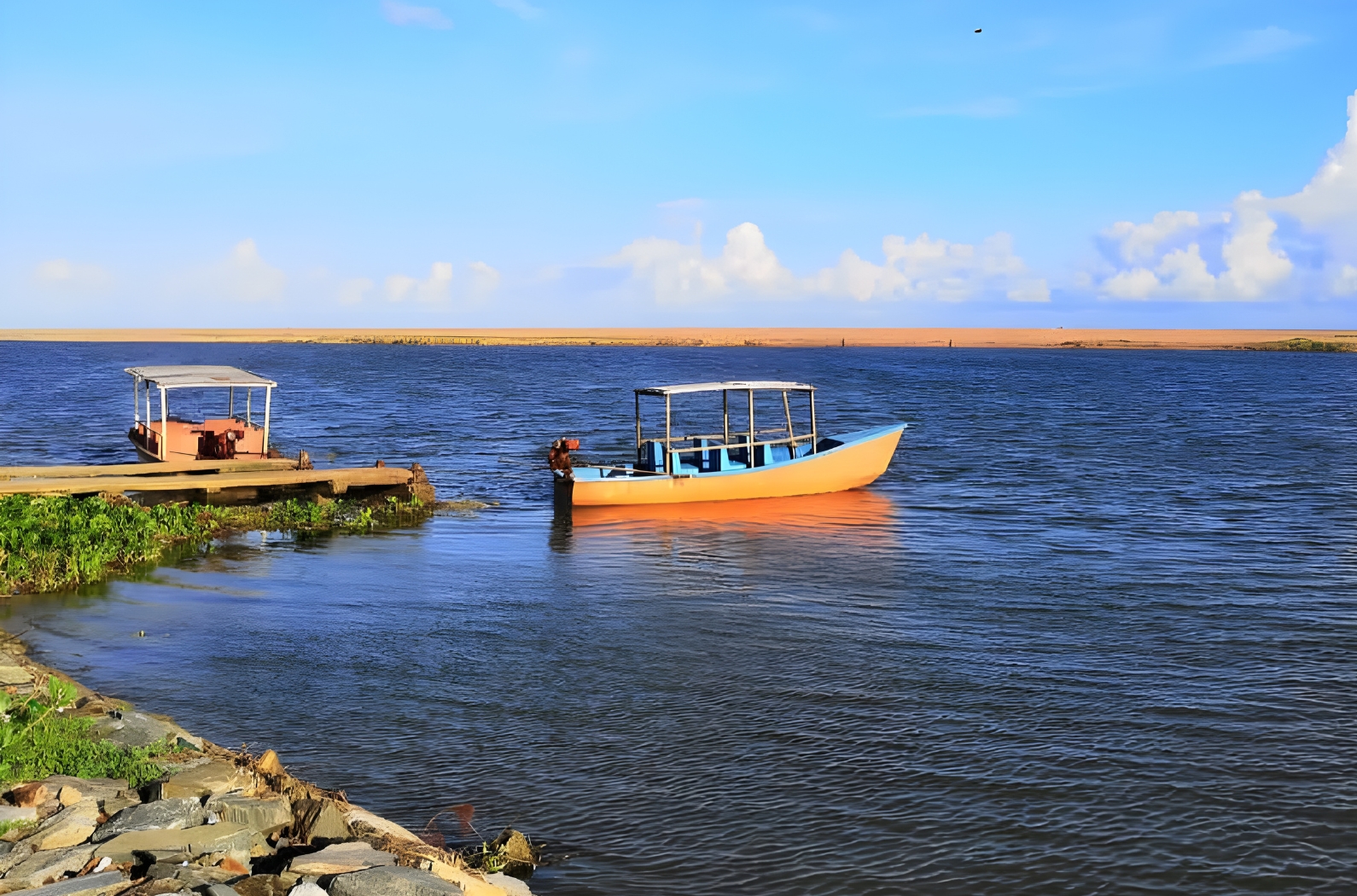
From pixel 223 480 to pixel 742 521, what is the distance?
37.7ft

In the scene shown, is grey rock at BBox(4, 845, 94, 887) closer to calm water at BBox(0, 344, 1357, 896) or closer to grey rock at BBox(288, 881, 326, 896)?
grey rock at BBox(288, 881, 326, 896)

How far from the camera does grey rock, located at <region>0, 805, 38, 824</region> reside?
6.95 meters

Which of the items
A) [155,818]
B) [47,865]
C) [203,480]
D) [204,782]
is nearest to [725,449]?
[203,480]

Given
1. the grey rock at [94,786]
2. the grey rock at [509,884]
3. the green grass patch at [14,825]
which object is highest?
the green grass patch at [14,825]

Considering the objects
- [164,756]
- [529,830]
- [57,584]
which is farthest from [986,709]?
[57,584]

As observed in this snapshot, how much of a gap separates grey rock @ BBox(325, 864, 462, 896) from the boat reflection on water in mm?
15185

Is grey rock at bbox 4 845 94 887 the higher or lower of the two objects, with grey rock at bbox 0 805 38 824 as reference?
lower

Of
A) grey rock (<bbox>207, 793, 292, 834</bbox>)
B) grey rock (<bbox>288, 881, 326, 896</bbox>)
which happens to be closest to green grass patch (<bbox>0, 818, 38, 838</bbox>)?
grey rock (<bbox>207, 793, 292, 834</bbox>)

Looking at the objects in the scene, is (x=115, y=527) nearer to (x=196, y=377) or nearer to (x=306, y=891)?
(x=196, y=377)

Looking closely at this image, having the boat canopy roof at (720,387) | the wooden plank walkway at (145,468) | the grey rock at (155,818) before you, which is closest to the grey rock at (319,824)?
the grey rock at (155,818)

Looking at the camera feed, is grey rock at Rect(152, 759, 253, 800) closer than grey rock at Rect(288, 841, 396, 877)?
No

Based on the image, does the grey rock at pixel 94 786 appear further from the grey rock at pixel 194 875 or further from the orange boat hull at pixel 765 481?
the orange boat hull at pixel 765 481

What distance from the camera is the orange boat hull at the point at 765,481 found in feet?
85.0

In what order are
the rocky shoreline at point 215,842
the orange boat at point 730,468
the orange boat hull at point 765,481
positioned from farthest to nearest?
the orange boat hull at point 765,481 → the orange boat at point 730,468 → the rocky shoreline at point 215,842
